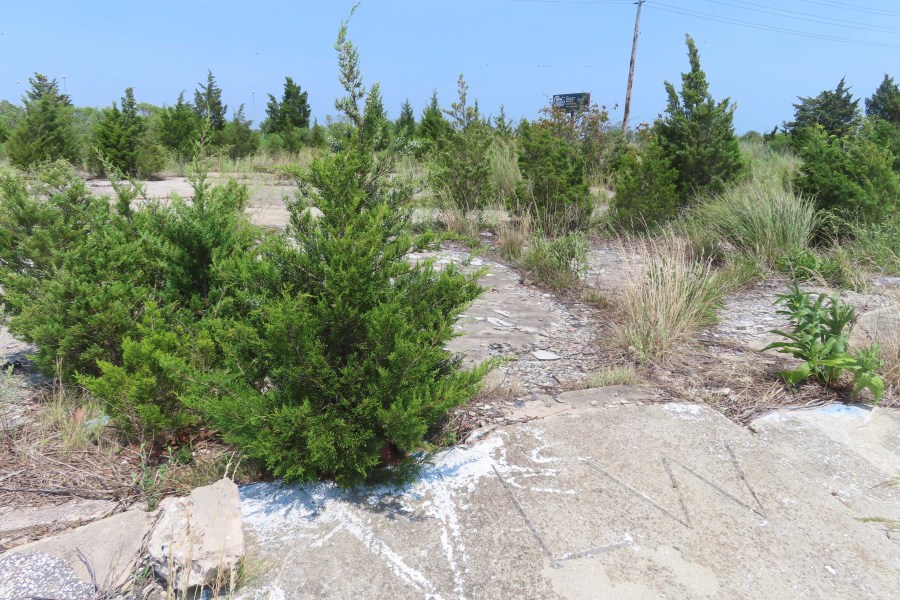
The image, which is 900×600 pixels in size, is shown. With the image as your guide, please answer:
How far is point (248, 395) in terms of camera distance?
7.51 feet

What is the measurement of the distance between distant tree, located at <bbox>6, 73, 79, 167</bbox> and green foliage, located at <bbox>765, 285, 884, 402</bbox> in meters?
13.4

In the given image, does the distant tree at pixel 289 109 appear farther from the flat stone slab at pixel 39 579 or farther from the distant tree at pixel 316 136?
the flat stone slab at pixel 39 579

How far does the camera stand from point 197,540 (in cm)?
186

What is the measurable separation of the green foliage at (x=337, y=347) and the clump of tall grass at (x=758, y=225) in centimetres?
476

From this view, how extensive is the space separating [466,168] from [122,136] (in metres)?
8.41

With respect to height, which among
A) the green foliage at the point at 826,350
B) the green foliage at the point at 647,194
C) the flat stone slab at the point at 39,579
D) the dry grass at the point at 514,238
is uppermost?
the green foliage at the point at 647,194

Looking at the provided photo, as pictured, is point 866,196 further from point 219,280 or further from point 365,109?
point 219,280

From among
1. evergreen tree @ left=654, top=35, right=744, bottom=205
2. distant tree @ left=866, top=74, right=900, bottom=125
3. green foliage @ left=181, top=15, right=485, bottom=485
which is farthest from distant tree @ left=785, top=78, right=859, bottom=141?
green foliage @ left=181, top=15, right=485, bottom=485

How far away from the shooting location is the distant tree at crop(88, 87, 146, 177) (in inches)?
503

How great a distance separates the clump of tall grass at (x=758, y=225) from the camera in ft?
20.4

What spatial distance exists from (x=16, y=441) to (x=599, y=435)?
2.59 metres

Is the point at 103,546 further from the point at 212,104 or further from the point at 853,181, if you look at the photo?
the point at 212,104

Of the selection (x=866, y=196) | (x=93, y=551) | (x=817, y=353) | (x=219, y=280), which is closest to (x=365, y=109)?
(x=219, y=280)

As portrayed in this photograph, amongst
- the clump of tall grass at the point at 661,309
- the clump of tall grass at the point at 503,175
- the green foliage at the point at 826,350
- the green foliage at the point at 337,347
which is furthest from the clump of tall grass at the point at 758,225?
the green foliage at the point at 337,347
